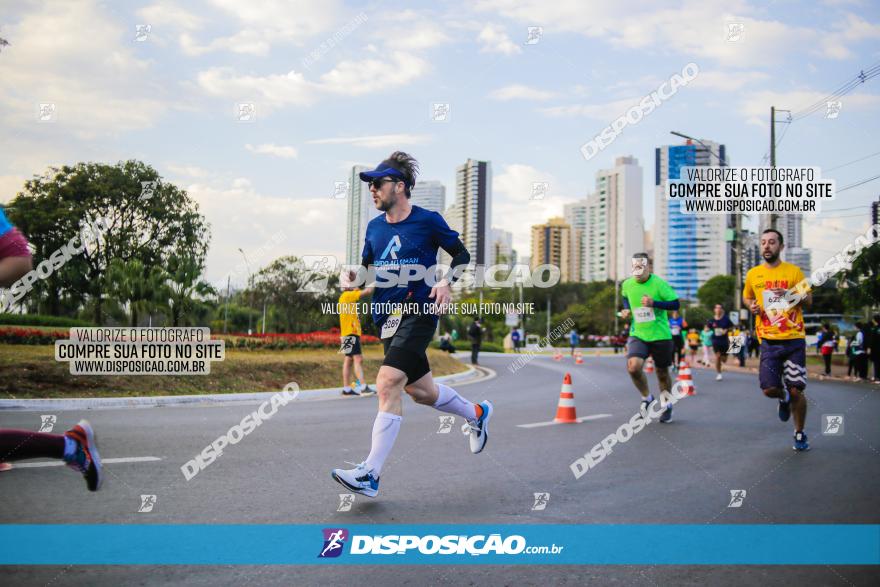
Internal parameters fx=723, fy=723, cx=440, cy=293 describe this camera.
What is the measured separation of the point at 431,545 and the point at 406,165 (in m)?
2.46

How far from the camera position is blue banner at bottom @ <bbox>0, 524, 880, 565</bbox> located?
318cm

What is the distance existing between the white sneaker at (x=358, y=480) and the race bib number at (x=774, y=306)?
4446 mm

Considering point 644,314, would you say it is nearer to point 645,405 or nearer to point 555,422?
point 645,405

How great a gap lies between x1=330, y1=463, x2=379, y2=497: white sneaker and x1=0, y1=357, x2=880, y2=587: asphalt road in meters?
0.09

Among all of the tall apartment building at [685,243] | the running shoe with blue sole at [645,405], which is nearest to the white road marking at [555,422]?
the running shoe with blue sole at [645,405]

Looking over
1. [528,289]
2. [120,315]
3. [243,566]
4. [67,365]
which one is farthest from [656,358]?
[528,289]

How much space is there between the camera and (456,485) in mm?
4828

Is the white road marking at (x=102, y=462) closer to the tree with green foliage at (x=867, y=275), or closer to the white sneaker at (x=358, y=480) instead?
the white sneaker at (x=358, y=480)

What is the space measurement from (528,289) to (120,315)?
73.1m

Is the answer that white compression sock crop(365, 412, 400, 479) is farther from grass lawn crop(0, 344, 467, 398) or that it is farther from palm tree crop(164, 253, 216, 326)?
palm tree crop(164, 253, 216, 326)

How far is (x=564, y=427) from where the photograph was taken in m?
8.21

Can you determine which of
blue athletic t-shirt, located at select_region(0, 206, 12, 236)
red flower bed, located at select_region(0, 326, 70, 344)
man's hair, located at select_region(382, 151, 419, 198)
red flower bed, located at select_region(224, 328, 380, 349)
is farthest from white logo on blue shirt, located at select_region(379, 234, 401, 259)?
red flower bed, located at select_region(224, 328, 380, 349)

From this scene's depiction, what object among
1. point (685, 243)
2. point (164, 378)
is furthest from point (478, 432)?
point (685, 243)

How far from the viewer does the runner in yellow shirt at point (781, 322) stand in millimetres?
6762
